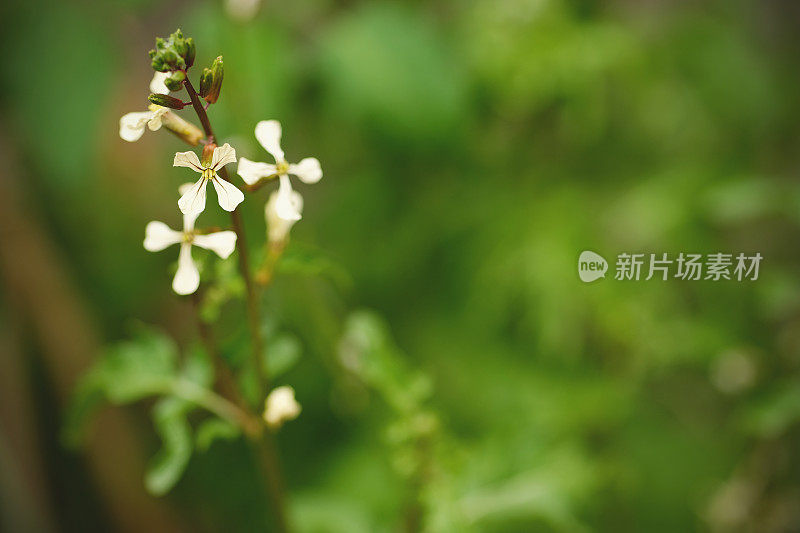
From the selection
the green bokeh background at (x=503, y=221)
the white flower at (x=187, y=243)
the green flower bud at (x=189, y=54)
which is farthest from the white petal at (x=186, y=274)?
the green bokeh background at (x=503, y=221)

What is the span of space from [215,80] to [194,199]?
0.22ft

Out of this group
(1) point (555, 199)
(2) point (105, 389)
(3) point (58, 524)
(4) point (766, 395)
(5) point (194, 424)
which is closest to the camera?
(2) point (105, 389)

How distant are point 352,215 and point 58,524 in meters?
0.70

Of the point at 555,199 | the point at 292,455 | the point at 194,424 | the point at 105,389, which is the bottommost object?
the point at 105,389

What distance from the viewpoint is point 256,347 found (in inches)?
17.3

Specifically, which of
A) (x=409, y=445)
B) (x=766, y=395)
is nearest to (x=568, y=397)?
(x=766, y=395)

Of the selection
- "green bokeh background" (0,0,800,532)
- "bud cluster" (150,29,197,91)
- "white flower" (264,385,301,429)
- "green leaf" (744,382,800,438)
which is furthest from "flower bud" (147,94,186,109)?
"green leaf" (744,382,800,438)

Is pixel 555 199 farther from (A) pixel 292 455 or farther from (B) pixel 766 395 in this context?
(A) pixel 292 455

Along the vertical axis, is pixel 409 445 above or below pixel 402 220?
below

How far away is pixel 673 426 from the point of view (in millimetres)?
1116

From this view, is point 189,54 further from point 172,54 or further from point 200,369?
point 200,369

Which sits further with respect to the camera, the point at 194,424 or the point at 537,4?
the point at 194,424

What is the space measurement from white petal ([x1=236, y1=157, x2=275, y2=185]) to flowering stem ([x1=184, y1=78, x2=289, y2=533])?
0.5 inches

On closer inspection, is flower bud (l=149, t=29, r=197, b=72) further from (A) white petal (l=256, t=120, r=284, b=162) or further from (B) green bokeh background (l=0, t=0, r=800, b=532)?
(B) green bokeh background (l=0, t=0, r=800, b=532)
